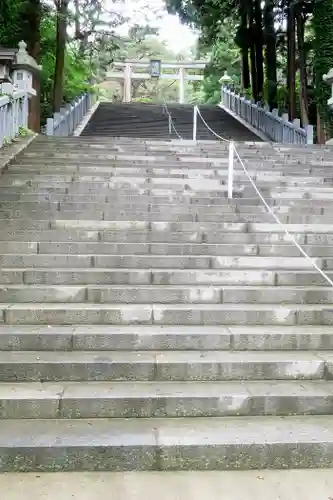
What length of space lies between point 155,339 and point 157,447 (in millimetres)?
1181

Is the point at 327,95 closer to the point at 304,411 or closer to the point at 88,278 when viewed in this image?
the point at 88,278

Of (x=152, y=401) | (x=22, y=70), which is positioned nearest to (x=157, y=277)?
(x=152, y=401)

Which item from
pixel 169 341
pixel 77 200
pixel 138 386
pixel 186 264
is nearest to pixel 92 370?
pixel 138 386

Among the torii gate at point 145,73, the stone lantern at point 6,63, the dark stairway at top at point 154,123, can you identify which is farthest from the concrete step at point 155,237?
A: the torii gate at point 145,73

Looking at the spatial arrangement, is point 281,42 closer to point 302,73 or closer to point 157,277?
point 302,73

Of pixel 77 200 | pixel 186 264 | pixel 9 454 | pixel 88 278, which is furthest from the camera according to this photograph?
pixel 77 200

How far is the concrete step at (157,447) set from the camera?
3188 millimetres

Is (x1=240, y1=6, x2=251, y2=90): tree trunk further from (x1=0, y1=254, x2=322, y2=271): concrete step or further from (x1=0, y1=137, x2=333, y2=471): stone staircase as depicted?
(x1=0, y1=254, x2=322, y2=271): concrete step

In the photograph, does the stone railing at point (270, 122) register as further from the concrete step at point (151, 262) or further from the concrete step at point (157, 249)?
the concrete step at point (151, 262)

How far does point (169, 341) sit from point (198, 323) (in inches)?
17.4

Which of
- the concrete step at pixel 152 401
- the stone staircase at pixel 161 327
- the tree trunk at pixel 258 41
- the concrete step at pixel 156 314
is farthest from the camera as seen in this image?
the tree trunk at pixel 258 41

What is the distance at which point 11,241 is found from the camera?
5.90m

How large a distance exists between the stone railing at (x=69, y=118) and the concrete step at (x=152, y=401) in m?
10.9

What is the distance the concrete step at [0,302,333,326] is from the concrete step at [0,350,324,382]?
0.46m
